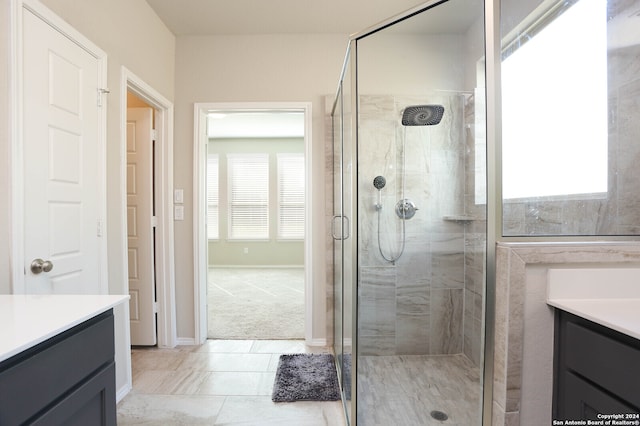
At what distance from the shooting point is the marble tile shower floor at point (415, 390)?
1.60m

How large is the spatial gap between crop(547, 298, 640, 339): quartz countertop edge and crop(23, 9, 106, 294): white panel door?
6.95 feet

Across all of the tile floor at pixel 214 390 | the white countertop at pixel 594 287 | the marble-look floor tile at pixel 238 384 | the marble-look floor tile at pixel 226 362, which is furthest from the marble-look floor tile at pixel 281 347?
the white countertop at pixel 594 287

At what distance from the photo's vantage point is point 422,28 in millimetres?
1731

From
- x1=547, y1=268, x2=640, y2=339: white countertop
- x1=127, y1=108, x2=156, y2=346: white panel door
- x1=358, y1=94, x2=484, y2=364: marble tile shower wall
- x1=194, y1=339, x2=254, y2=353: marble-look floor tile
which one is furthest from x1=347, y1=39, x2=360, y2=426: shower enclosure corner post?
x1=127, y1=108, x2=156, y2=346: white panel door

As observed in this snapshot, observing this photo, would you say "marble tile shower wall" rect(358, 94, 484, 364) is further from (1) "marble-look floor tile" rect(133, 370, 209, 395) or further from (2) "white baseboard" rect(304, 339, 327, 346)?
(1) "marble-look floor tile" rect(133, 370, 209, 395)

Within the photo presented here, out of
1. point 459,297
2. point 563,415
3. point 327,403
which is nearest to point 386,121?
point 459,297

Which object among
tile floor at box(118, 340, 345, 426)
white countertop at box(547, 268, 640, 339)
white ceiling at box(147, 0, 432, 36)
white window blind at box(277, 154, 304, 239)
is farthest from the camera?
white window blind at box(277, 154, 304, 239)

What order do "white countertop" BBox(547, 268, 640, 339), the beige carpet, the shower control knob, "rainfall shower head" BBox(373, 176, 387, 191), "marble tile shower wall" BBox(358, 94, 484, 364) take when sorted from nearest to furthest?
"white countertop" BBox(547, 268, 640, 339)
"marble tile shower wall" BBox(358, 94, 484, 364)
"rainfall shower head" BBox(373, 176, 387, 191)
the shower control knob
the beige carpet

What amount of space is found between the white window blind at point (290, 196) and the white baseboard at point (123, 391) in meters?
4.48

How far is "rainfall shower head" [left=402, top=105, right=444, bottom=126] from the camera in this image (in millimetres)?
2170

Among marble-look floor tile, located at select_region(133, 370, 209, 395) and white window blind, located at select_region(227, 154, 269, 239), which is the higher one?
white window blind, located at select_region(227, 154, 269, 239)

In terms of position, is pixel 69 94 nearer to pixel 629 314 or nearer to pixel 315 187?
pixel 315 187

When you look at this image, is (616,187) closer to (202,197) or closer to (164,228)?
(202,197)

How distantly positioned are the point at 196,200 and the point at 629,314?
2.78m
